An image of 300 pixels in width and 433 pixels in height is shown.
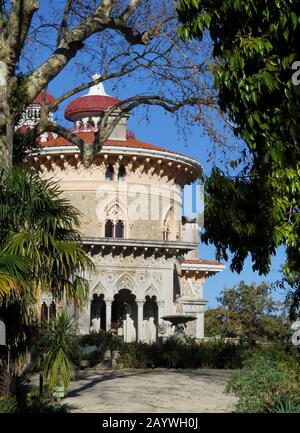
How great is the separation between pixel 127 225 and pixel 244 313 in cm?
3014

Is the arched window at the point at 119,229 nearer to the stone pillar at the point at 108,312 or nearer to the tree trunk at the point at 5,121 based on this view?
the stone pillar at the point at 108,312

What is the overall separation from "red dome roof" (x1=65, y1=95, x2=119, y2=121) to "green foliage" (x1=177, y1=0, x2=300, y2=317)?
3328 cm

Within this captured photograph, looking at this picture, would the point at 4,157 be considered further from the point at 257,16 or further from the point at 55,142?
the point at 55,142

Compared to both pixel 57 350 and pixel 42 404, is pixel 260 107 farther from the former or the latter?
pixel 42 404

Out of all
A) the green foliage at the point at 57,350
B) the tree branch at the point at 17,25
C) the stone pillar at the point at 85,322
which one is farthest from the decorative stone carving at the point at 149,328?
the green foliage at the point at 57,350

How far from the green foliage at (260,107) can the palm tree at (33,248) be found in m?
2.19

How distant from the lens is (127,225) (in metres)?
Answer: 37.5

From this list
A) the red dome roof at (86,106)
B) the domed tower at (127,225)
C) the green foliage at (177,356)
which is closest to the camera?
the green foliage at (177,356)

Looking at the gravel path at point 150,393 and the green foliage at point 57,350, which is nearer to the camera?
the green foliage at point 57,350

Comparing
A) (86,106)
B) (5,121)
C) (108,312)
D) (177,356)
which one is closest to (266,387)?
(5,121)

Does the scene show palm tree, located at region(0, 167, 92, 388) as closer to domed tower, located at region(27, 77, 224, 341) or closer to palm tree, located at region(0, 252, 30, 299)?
palm tree, located at region(0, 252, 30, 299)

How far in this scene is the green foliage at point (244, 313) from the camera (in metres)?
63.1

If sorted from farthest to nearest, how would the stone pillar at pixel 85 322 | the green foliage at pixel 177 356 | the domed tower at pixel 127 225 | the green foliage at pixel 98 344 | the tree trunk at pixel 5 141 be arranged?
the domed tower at pixel 127 225 < the stone pillar at pixel 85 322 < the green foliage at pixel 98 344 < the green foliage at pixel 177 356 < the tree trunk at pixel 5 141
